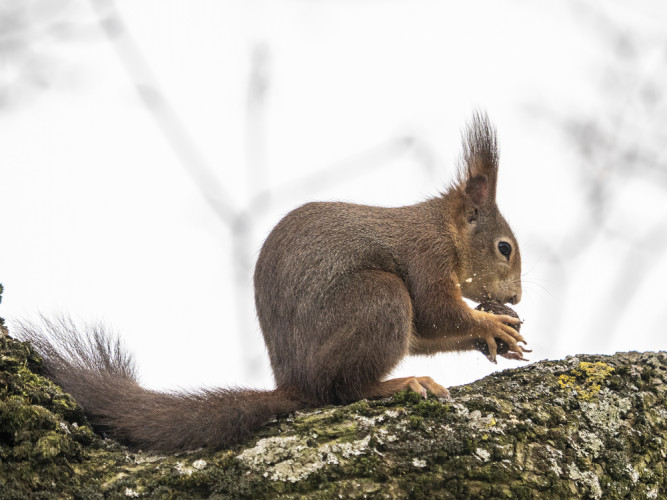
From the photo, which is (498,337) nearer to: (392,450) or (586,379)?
(586,379)

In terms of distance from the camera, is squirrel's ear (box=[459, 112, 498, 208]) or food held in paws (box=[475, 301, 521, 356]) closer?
food held in paws (box=[475, 301, 521, 356])

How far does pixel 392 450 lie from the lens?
6.78ft

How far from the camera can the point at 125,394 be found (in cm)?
259

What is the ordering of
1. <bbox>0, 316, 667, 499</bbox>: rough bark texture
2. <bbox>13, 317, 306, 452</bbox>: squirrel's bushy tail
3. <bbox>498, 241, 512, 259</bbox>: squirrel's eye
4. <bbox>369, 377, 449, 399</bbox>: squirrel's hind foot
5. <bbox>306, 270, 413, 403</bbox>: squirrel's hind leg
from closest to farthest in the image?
<bbox>0, 316, 667, 499</bbox>: rough bark texture, <bbox>13, 317, 306, 452</bbox>: squirrel's bushy tail, <bbox>369, 377, 449, 399</bbox>: squirrel's hind foot, <bbox>306, 270, 413, 403</bbox>: squirrel's hind leg, <bbox>498, 241, 512, 259</bbox>: squirrel's eye

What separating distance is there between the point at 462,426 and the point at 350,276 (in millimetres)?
1210

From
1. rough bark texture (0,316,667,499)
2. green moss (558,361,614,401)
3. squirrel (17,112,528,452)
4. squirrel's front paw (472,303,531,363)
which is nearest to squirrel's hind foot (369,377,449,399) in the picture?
squirrel (17,112,528,452)

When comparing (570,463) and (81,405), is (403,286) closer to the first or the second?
(570,463)

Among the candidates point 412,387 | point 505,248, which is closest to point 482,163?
point 505,248

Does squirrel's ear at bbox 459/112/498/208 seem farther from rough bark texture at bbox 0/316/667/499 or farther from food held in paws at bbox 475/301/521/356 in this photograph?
rough bark texture at bbox 0/316/667/499

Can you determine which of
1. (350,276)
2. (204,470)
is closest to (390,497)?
(204,470)

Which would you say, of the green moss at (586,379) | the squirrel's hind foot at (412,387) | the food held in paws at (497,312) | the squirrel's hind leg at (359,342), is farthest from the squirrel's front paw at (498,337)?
the green moss at (586,379)

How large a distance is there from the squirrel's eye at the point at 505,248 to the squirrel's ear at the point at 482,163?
0.95 ft

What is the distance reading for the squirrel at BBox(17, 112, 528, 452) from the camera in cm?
243

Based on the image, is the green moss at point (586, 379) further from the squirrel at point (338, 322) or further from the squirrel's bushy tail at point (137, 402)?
the squirrel's bushy tail at point (137, 402)
